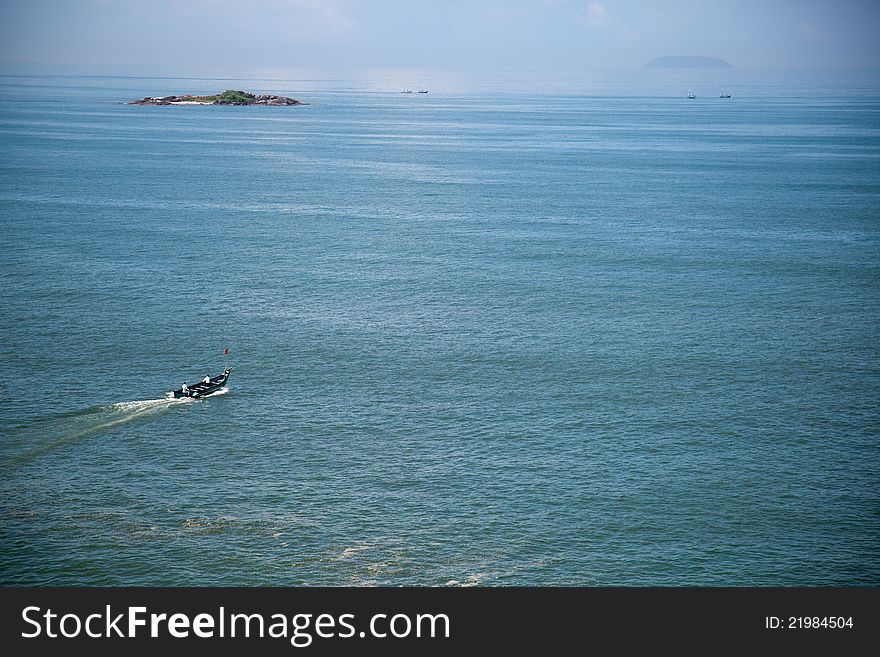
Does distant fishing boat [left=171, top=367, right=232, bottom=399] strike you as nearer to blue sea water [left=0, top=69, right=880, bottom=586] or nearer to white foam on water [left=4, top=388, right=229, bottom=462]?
white foam on water [left=4, top=388, right=229, bottom=462]

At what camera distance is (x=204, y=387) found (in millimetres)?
87625

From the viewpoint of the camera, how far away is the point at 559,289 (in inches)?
4806

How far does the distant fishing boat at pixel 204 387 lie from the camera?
86.8m

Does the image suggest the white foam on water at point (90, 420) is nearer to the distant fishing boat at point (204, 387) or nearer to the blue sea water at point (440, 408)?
the blue sea water at point (440, 408)

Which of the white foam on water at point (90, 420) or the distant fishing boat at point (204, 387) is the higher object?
the distant fishing boat at point (204, 387)

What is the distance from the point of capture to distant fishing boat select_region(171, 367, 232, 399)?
285ft

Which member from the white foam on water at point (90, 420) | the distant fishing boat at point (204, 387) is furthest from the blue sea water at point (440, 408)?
the distant fishing boat at point (204, 387)

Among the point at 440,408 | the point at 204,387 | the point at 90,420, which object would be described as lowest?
the point at 90,420

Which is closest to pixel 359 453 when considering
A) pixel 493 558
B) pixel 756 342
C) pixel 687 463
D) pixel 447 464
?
pixel 447 464

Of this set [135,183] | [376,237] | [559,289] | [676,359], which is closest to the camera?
[676,359]

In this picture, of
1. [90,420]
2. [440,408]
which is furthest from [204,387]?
[440,408]

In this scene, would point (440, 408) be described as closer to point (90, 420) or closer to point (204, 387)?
point (204, 387)

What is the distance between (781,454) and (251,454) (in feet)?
139
